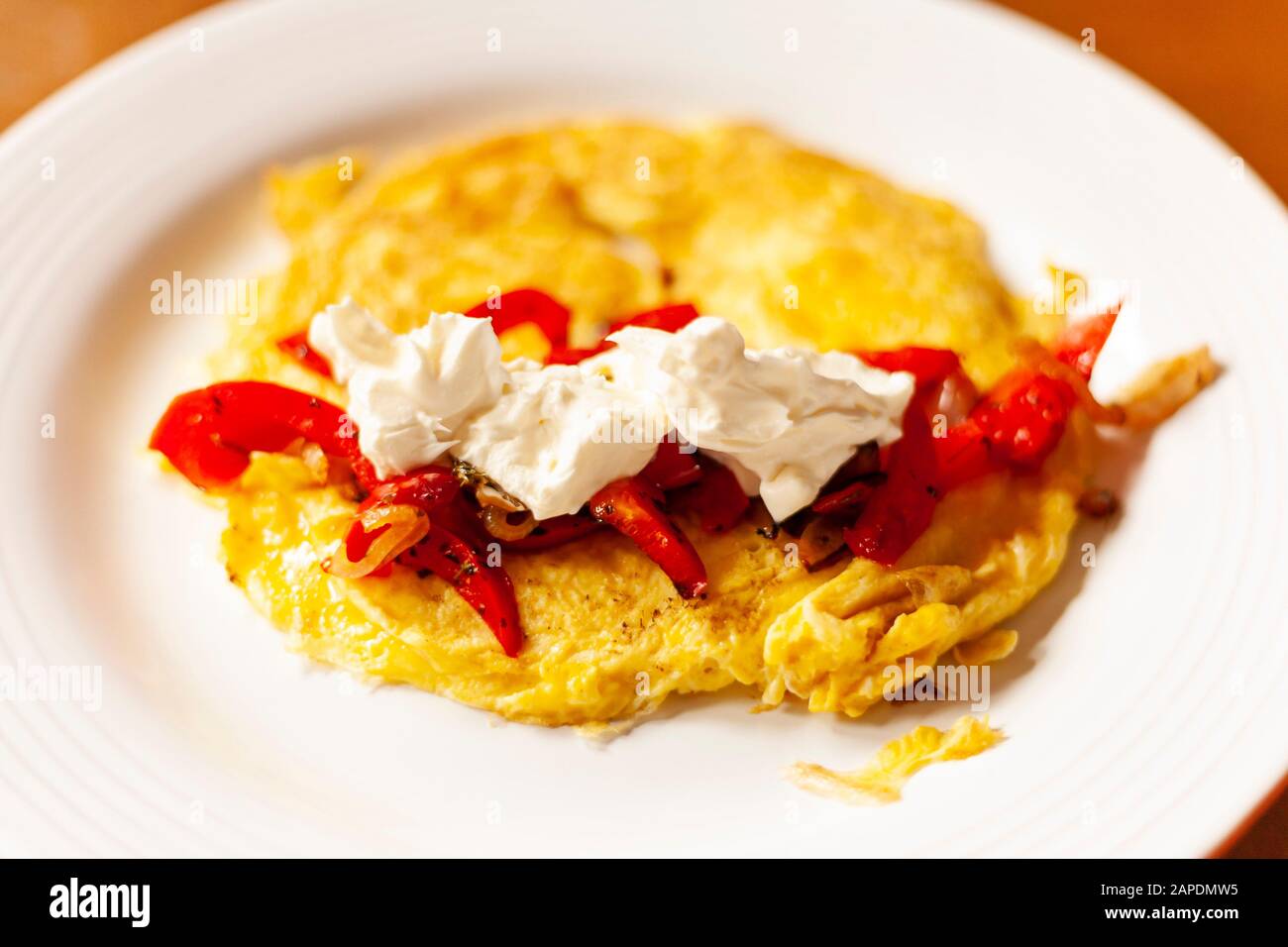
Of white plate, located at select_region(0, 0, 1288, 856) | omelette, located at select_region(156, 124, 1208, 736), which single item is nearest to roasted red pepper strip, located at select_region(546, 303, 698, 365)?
omelette, located at select_region(156, 124, 1208, 736)

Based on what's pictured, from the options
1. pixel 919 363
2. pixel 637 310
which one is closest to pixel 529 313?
pixel 637 310

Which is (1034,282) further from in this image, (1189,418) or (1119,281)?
(1189,418)

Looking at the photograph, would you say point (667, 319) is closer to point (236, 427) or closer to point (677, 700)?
point (677, 700)

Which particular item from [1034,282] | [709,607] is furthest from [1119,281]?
[709,607]

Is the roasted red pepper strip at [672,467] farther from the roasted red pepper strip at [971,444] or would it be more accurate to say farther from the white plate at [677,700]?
the white plate at [677,700]

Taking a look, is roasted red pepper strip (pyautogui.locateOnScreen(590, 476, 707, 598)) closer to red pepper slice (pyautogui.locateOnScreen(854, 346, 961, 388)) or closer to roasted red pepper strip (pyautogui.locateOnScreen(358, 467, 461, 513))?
roasted red pepper strip (pyautogui.locateOnScreen(358, 467, 461, 513))
